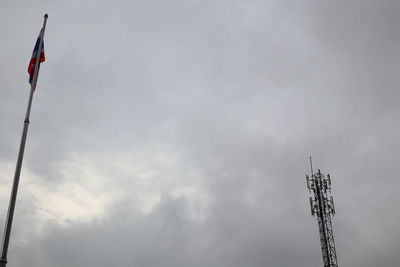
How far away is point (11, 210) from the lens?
17.6 meters

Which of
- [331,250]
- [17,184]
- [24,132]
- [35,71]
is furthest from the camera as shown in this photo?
[331,250]

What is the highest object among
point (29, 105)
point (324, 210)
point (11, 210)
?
point (324, 210)

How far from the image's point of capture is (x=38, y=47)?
73.7 ft

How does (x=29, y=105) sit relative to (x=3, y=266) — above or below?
above

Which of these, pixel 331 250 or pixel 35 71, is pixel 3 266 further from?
pixel 331 250

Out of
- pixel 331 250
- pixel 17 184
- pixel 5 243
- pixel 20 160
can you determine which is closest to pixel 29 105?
pixel 20 160

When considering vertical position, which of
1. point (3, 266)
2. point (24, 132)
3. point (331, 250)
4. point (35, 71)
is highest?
point (331, 250)

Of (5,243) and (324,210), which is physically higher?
(324,210)

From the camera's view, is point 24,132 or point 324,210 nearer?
point 24,132

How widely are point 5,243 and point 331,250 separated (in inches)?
2144

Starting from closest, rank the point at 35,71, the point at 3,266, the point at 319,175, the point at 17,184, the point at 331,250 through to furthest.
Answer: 1. the point at 3,266
2. the point at 17,184
3. the point at 35,71
4. the point at 331,250
5. the point at 319,175

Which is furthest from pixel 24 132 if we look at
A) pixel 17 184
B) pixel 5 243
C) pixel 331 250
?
pixel 331 250

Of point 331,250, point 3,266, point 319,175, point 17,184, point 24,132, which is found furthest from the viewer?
point 319,175

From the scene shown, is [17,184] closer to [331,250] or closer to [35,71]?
[35,71]
